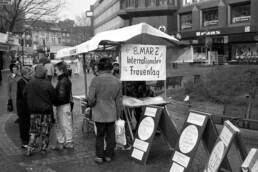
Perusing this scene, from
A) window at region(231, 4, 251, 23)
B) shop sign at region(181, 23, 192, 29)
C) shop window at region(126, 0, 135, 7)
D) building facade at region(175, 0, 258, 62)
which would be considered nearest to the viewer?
building facade at region(175, 0, 258, 62)

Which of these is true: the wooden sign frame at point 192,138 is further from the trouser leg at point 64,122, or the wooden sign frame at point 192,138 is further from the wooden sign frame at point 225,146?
the trouser leg at point 64,122

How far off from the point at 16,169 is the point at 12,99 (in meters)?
3.16

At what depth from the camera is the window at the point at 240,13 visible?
39688mm

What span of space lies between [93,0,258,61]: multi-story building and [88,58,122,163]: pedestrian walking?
31351 millimetres

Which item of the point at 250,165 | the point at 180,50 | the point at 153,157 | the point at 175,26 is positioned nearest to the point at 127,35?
the point at 180,50

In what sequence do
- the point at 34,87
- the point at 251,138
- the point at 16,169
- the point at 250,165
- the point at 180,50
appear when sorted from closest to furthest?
the point at 250,165
the point at 16,169
the point at 34,87
the point at 251,138
the point at 180,50

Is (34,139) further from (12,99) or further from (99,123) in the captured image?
(12,99)

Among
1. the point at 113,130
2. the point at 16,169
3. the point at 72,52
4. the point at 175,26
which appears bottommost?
the point at 16,169

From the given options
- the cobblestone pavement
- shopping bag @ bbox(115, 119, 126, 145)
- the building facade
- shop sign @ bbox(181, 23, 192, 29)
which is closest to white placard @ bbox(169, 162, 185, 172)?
the cobblestone pavement

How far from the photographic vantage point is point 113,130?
235 inches

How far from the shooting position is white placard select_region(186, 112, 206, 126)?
4831 millimetres

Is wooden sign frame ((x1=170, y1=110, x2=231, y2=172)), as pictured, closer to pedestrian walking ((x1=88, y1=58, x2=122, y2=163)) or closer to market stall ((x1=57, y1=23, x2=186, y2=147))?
pedestrian walking ((x1=88, y1=58, x2=122, y2=163))

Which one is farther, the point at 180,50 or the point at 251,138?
the point at 180,50

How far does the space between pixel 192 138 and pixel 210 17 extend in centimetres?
4212
